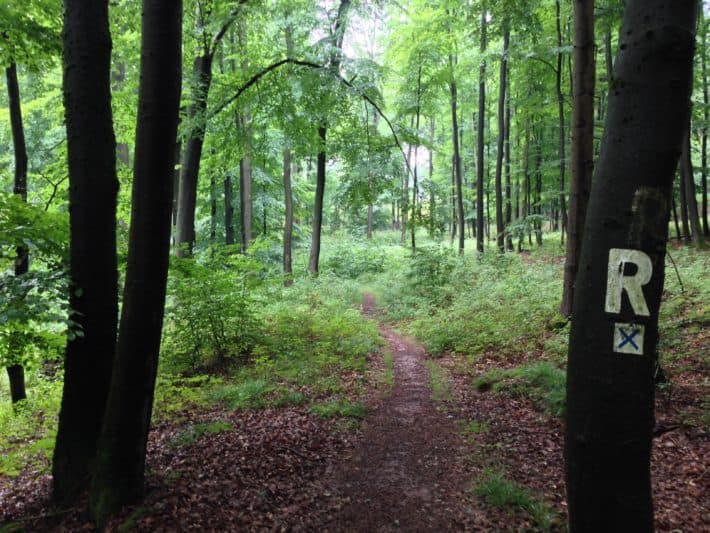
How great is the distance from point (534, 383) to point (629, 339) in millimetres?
5262

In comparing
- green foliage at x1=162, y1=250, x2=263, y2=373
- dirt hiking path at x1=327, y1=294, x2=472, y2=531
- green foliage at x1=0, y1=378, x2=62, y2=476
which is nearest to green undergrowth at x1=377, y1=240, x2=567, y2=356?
dirt hiking path at x1=327, y1=294, x2=472, y2=531

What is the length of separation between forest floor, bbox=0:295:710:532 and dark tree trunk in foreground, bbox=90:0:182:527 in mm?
432

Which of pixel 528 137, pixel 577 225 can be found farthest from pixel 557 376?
Answer: pixel 528 137

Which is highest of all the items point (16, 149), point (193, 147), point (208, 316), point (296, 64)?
point (296, 64)

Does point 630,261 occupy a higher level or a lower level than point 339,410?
higher

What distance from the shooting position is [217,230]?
22.8 m

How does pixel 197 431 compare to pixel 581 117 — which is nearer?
pixel 197 431

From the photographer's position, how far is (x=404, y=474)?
475 centimetres

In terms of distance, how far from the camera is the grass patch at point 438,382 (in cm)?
730

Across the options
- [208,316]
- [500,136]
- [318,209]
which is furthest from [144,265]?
[500,136]

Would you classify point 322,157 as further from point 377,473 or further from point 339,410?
point 377,473

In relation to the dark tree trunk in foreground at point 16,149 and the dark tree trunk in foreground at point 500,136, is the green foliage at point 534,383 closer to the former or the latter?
the dark tree trunk in foreground at point 16,149

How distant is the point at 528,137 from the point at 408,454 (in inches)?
845

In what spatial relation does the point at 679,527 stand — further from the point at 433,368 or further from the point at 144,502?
the point at 433,368
